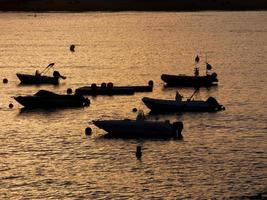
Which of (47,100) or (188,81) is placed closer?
(47,100)

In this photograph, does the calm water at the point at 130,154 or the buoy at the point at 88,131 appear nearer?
the calm water at the point at 130,154

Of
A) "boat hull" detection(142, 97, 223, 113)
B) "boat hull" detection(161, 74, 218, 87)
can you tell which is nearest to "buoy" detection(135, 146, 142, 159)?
"boat hull" detection(142, 97, 223, 113)

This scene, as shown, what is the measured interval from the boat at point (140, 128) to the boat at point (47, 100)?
22412 millimetres

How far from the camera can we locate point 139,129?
289 ft

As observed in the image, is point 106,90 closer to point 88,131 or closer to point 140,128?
point 88,131

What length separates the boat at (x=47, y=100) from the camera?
111 metres

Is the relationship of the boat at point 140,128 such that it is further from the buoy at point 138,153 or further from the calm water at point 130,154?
the buoy at point 138,153

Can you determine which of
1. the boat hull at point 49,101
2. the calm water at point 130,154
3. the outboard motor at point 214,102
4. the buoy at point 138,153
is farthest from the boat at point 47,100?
the buoy at point 138,153

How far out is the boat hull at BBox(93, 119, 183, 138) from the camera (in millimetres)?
88062

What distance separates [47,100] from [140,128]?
85.4 ft

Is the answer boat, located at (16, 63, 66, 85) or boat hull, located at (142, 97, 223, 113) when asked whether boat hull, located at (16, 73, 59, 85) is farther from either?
boat hull, located at (142, 97, 223, 113)

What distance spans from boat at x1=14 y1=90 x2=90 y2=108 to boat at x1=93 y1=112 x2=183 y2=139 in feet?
73.5

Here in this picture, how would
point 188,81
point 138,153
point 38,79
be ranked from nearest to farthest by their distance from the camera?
point 138,153
point 188,81
point 38,79

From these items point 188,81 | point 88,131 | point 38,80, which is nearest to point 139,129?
point 88,131
